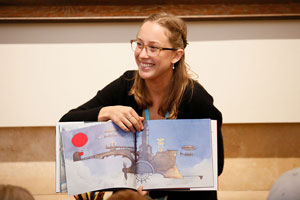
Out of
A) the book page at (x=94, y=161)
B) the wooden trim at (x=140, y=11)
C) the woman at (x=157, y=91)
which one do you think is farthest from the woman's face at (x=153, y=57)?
the wooden trim at (x=140, y=11)

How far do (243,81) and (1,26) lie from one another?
57.2 inches

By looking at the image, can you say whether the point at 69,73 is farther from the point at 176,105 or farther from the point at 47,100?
the point at 176,105

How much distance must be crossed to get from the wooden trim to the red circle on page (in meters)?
0.95

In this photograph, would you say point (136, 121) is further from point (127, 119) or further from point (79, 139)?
point (79, 139)

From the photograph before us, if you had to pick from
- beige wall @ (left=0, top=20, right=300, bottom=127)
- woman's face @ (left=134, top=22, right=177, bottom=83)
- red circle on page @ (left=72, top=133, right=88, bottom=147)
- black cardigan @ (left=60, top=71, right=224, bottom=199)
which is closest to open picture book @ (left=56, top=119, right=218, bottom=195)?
red circle on page @ (left=72, top=133, right=88, bottom=147)

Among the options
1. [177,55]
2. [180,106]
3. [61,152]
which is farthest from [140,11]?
[61,152]

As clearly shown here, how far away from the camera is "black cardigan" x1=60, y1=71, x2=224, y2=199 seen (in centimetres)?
126

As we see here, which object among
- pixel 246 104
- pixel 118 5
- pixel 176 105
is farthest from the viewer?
pixel 246 104

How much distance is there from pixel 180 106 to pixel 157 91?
13cm

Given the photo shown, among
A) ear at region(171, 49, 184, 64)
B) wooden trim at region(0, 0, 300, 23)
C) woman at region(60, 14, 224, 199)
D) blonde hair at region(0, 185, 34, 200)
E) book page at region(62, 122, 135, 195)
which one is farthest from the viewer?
wooden trim at region(0, 0, 300, 23)

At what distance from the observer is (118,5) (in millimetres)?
1872

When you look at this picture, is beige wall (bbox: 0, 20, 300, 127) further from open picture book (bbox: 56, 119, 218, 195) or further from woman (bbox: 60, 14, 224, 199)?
open picture book (bbox: 56, 119, 218, 195)

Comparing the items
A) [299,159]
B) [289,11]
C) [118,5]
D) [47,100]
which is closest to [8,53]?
[47,100]

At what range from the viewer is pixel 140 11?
6.16ft
